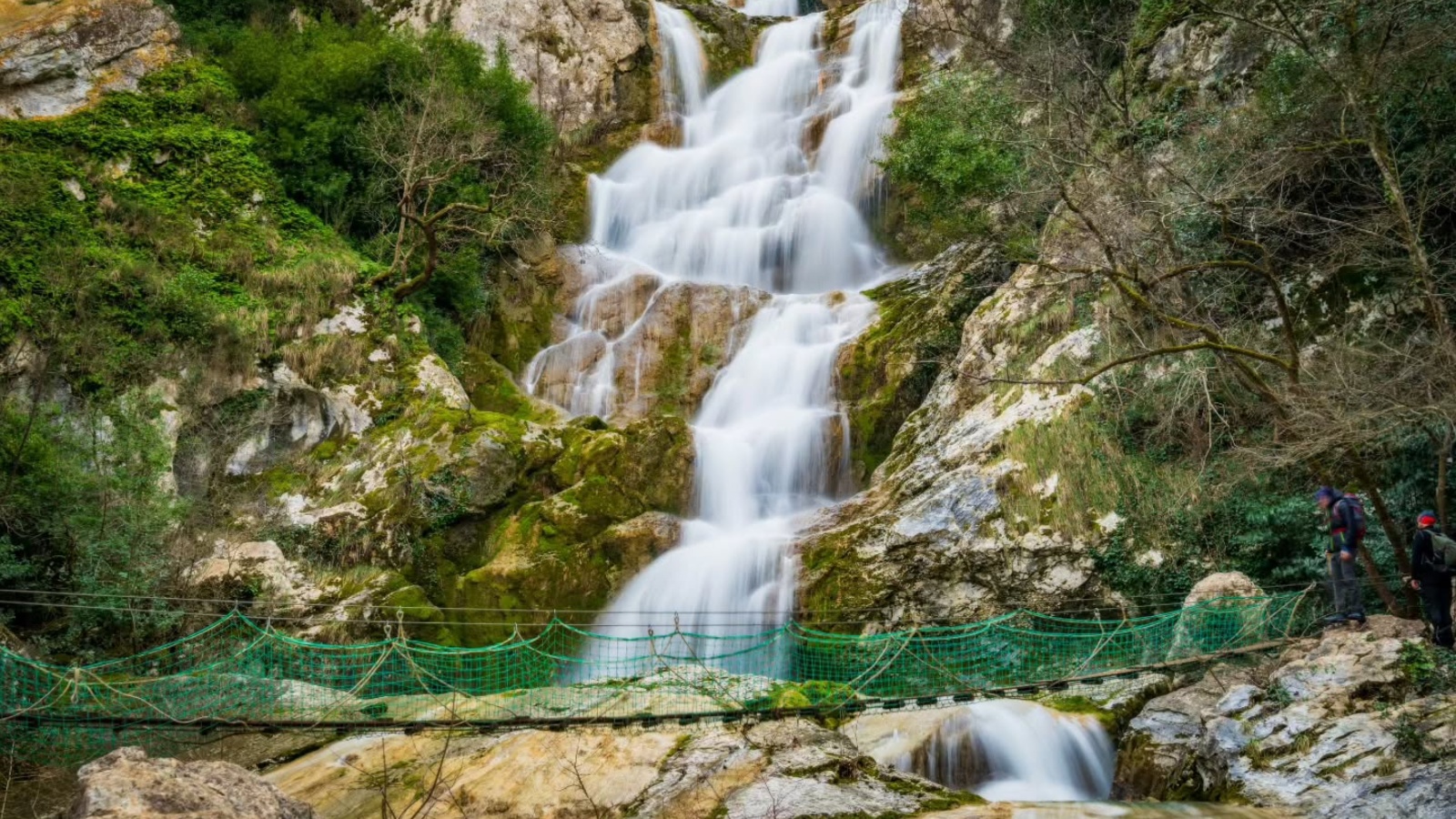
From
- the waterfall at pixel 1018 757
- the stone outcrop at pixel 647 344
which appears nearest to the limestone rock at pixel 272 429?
the stone outcrop at pixel 647 344

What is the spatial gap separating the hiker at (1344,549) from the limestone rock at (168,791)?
30.9 ft

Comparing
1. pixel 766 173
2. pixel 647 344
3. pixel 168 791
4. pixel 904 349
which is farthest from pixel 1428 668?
pixel 766 173

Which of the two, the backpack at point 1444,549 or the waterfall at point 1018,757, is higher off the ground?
the backpack at point 1444,549

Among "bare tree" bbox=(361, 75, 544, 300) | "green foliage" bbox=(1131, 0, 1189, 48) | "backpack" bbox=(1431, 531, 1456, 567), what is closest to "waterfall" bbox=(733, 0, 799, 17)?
"bare tree" bbox=(361, 75, 544, 300)

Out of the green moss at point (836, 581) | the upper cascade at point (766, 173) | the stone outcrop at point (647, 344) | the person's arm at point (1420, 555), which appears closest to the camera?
the person's arm at point (1420, 555)

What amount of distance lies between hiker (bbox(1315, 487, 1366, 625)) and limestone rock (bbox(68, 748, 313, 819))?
30.9ft

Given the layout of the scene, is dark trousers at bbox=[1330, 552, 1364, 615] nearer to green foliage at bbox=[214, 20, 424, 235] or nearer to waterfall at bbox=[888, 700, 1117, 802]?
waterfall at bbox=[888, 700, 1117, 802]

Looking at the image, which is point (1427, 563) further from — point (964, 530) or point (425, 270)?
point (425, 270)

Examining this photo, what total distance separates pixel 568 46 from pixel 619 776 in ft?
77.7

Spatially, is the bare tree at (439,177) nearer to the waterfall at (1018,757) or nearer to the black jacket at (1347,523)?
the waterfall at (1018,757)

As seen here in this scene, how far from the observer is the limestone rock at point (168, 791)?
5.45 m

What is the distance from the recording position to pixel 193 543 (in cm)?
1477

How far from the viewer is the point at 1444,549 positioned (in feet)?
30.1

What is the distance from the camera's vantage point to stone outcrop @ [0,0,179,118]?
19.6m
